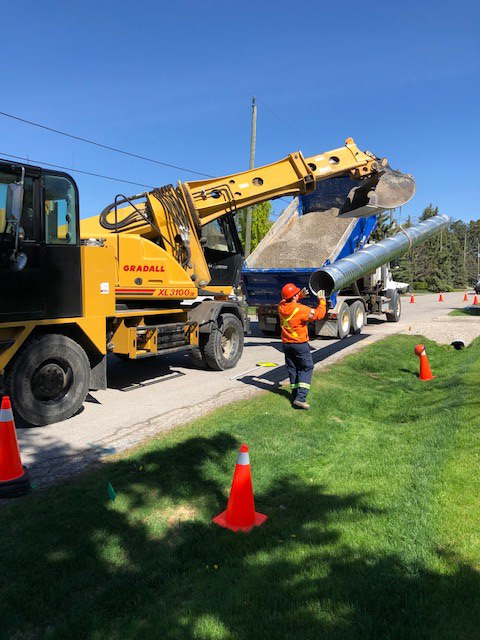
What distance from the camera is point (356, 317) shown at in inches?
559

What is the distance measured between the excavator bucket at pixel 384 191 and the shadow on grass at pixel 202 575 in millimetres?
7621

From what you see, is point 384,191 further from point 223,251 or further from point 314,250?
point 223,251

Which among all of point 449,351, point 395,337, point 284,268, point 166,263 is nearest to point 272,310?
point 284,268

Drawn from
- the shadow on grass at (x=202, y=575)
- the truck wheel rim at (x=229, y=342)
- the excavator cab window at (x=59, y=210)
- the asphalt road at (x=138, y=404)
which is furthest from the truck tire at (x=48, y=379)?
the truck wheel rim at (x=229, y=342)

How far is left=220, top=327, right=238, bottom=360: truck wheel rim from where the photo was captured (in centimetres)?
954

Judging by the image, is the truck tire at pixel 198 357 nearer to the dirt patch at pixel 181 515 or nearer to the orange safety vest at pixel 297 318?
the orange safety vest at pixel 297 318

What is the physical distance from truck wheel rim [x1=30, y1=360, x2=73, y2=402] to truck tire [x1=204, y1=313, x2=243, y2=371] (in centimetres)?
330

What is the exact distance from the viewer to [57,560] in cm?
312

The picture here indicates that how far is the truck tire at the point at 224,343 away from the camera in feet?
29.7

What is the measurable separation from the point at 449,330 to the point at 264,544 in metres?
13.1

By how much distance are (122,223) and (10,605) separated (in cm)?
656

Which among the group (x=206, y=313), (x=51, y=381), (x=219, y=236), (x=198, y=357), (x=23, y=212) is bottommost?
(x=198, y=357)

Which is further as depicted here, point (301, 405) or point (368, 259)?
point (368, 259)

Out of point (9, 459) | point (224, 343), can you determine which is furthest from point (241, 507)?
point (224, 343)
